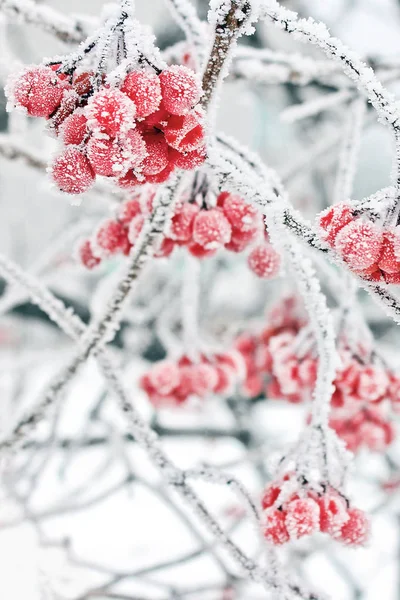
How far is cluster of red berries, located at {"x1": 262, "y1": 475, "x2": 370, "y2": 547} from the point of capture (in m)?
0.72

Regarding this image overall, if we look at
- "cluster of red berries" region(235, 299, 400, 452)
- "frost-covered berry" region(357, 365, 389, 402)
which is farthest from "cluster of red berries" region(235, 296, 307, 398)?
"frost-covered berry" region(357, 365, 389, 402)

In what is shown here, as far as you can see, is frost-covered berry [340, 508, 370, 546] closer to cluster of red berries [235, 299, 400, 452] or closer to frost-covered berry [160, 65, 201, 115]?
cluster of red berries [235, 299, 400, 452]

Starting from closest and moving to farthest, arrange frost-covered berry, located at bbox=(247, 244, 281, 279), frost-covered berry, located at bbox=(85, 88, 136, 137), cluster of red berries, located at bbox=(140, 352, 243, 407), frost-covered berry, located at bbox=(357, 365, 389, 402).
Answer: frost-covered berry, located at bbox=(85, 88, 136, 137) → frost-covered berry, located at bbox=(247, 244, 281, 279) → frost-covered berry, located at bbox=(357, 365, 389, 402) → cluster of red berries, located at bbox=(140, 352, 243, 407)

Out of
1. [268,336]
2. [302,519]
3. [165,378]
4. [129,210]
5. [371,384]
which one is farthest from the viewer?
[268,336]

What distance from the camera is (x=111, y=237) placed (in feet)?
2.73

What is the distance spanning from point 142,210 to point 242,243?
0.14m

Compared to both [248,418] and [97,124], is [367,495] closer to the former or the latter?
[248,418]

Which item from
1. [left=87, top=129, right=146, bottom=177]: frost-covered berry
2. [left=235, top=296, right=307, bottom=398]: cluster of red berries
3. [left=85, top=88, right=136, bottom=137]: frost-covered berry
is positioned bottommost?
[left=87, top=129, right=146, bottom=177]: frost-covered berry

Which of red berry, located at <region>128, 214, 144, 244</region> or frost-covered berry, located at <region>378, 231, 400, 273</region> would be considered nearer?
frost-covered berry, located at <region>378, 231, 400, 273</region>

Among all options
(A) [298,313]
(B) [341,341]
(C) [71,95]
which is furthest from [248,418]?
(C) [71,95]

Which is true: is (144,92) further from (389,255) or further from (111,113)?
(389,255)

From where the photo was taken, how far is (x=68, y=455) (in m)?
1.87

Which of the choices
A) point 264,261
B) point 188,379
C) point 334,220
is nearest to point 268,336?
point 188,379

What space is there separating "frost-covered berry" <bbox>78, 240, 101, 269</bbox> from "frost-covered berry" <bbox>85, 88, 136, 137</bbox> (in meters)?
0.44
